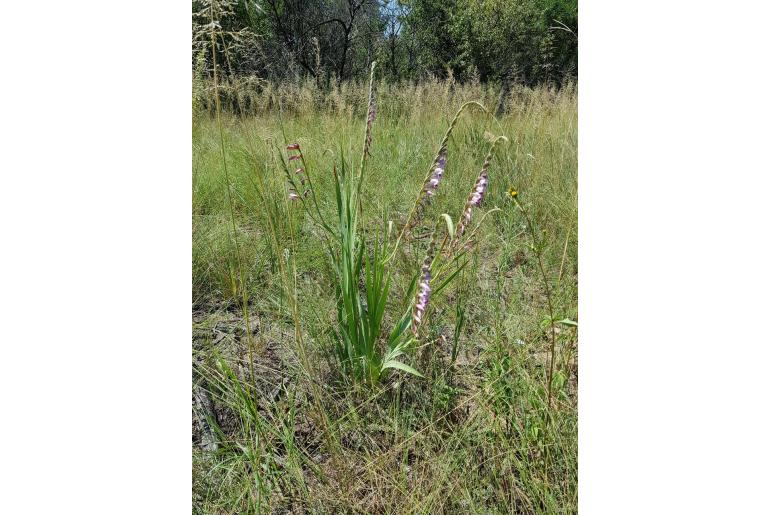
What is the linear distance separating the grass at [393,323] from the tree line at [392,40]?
0.06 meters

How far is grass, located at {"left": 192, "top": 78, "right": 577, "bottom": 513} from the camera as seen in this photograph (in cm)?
89

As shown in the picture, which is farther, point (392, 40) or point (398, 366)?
point (392, 40)

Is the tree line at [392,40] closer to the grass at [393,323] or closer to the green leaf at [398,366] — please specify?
the grass at [393,323]

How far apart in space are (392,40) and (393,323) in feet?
2.39

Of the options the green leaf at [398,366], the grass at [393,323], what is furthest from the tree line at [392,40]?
the green leaf at [398,366]

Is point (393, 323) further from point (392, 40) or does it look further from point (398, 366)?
point (392, 40)

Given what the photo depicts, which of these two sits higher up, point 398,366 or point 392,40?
point 392,40

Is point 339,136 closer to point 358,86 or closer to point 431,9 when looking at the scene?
point 358,86

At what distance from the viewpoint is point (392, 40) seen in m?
1.21

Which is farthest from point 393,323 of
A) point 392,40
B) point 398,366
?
point 392,40

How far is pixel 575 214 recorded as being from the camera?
1.12m

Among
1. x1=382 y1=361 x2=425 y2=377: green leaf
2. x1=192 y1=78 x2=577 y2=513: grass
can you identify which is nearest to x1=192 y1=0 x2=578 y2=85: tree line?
x1=192 y1=78 x2=577 y2=513: grass

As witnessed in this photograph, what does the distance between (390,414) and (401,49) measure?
91 centimetres
